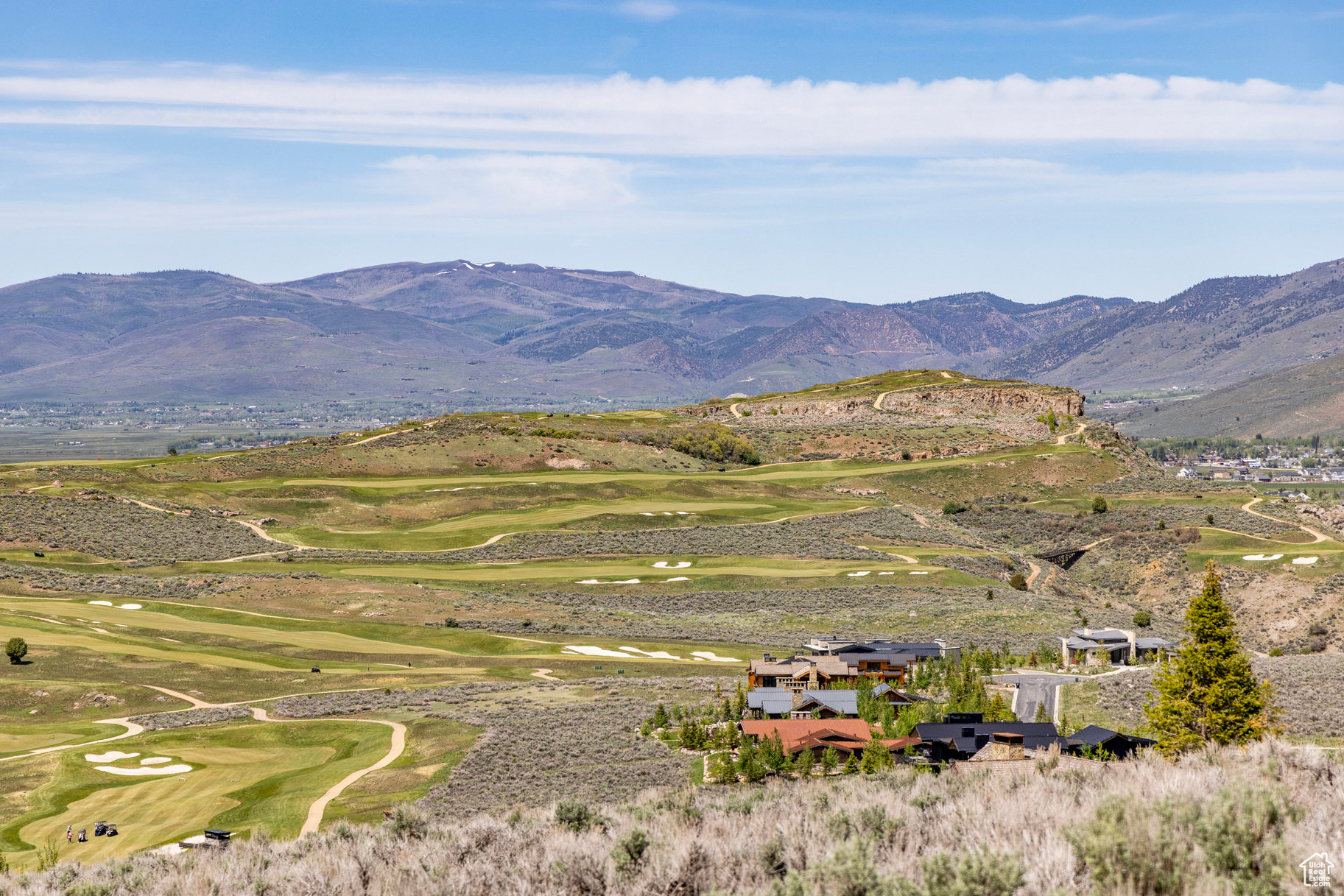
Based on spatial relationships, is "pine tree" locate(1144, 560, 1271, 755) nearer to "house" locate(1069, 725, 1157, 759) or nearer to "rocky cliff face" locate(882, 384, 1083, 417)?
"house" locate(1069, 725, 1157, 759)

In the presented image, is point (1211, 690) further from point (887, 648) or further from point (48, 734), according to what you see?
point (48, 734)

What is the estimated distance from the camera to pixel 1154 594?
9606 centimetres

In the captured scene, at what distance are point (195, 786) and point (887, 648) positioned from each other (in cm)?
3308

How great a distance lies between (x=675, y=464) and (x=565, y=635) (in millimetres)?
78177

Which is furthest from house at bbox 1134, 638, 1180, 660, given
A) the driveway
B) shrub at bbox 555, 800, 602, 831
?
shrub at bbox 555, 800, 602, 831

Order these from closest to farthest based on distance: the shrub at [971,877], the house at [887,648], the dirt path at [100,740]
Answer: the shrub at [971,877] → the dirt path at [100,740] → the house at [887,648]

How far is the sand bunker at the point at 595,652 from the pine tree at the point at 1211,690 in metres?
35.1

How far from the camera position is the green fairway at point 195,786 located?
3142cm

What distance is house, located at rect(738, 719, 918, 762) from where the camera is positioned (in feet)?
122

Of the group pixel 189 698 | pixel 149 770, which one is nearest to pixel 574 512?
pixel 189 698

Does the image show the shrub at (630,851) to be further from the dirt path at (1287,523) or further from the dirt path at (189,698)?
the dirt path at (1287,523)

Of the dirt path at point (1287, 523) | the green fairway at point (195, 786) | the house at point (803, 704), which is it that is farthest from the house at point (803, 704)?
the dirt path at point (1287, 523)

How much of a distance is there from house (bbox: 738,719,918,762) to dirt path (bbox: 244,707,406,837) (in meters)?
12.5

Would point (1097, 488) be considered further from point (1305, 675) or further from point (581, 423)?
point (1305, 675)
